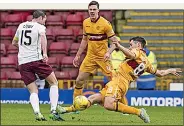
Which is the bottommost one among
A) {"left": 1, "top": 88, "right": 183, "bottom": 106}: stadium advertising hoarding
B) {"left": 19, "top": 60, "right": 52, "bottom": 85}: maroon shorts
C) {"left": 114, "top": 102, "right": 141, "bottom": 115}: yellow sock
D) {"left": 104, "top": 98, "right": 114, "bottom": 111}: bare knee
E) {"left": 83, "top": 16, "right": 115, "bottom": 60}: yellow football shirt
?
{"left": 1, "top": 88, "right": 183, "bottom": 106}: stadium advertising hoarding

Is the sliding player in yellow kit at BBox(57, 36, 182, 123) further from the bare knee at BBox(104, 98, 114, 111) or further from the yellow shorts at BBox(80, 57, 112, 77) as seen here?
the yellow shorts at BBox(80, 57, 112, 77)

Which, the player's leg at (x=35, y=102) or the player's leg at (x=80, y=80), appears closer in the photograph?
the player's leg at (x=35, y=102)

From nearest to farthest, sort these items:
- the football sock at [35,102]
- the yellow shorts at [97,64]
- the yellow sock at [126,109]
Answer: the yellow sock at [126,109], the football sock at [35,102], the yellow shorts at [97,64]

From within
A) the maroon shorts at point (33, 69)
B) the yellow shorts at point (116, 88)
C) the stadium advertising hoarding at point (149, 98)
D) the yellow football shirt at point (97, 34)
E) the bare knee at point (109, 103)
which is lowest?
the stadium advertising hoarding at point (149, 98)

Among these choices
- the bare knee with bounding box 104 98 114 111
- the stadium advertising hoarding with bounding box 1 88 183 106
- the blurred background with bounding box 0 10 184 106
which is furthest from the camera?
the blurred background with bounding box 0 10 184 106

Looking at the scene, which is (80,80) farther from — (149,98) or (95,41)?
(149,98)

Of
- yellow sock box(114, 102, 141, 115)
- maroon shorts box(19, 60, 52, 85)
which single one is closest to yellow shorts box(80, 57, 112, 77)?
maroon shorts box(19, 60, 52, 85)

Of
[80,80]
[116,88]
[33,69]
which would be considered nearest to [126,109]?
[116,88]

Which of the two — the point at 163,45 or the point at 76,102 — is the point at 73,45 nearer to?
the point at 163,45

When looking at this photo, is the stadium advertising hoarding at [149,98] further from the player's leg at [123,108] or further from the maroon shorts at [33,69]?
the player's leg at [123,108]

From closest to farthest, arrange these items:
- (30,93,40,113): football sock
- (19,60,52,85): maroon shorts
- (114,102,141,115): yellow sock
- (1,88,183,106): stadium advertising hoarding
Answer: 1. (114,102,141,115): yellow sock
2. (30,93,40,113): football sock
3. (19,60,52,85): maroon shorts
4. (1,88,183,106): stadium advertising hoarding

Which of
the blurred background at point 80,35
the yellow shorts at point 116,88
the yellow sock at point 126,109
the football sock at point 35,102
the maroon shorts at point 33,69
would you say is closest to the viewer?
the yellow sock at point 126,109

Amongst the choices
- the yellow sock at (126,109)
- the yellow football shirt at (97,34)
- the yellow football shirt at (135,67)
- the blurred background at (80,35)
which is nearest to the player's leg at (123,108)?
the yellow sock at (126,109)

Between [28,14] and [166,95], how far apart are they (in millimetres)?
6624
